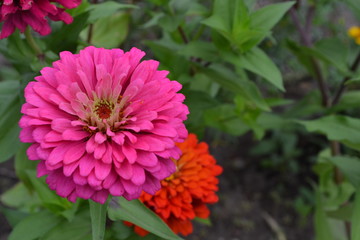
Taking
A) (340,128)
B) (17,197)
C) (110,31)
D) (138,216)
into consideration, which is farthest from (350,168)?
(17,197)

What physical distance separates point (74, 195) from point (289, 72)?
132 cm

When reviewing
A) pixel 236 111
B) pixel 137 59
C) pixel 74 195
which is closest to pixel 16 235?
pixel 74 195

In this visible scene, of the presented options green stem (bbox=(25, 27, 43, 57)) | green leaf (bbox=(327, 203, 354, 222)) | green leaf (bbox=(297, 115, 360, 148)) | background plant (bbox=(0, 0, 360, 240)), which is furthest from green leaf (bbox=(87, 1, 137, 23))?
green leaf (bbox=(327, 203, 354, 222))

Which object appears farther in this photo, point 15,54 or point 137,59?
point 15,54

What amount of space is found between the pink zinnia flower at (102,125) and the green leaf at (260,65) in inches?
11.4

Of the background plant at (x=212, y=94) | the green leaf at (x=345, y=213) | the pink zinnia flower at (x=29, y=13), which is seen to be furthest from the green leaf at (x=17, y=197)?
the green leaf at (x=345, y=213)

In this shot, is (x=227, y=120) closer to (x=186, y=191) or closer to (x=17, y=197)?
(x=186, y=191)

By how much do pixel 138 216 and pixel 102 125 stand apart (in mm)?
155

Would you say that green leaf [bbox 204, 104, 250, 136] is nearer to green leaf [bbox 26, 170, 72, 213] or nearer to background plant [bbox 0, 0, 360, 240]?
background plant [bbox 0, 0, 360, 240]

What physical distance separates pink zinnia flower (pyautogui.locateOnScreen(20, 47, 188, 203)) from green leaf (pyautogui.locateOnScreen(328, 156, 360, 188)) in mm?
471

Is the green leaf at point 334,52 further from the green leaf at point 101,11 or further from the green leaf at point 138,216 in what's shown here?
the green leaf at point 138,216

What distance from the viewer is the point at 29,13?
622 mm

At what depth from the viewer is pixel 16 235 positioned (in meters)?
0.72

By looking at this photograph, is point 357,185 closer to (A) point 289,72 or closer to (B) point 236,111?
(B) point 236,111
